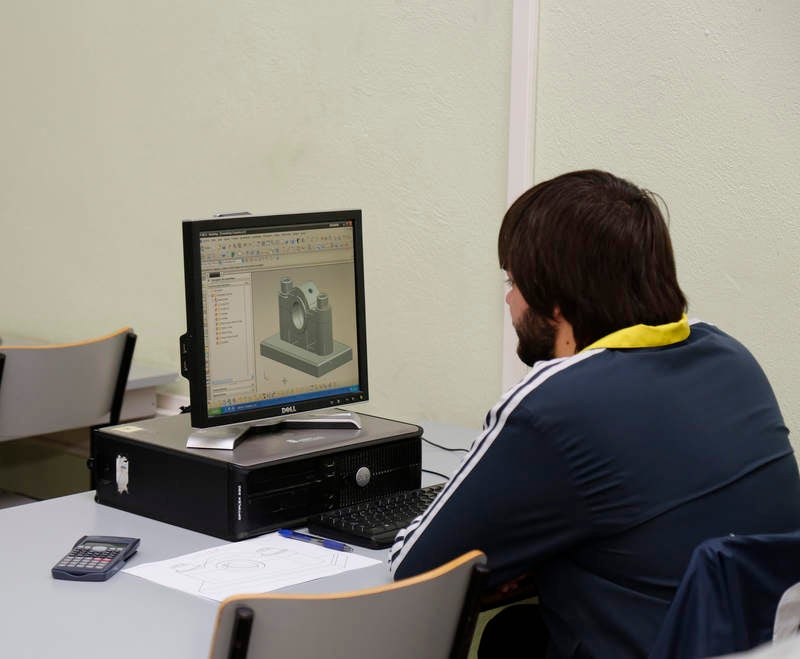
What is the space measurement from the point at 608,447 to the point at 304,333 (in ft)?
2.41

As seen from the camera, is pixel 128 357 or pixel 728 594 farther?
pixel 128 357

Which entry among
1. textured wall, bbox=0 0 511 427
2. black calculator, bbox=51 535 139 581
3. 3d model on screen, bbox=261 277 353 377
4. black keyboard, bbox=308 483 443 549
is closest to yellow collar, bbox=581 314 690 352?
black keyboard, bbox=308 483 443 549

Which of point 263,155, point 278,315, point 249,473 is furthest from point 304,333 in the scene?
point 263,155

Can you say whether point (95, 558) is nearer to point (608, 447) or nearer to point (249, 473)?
point (249, 473)

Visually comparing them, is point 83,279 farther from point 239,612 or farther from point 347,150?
point 239,612

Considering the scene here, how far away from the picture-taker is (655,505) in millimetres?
1308

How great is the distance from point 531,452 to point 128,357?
1646mm

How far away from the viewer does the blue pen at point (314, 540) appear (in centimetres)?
166

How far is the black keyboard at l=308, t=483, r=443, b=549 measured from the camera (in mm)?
1658

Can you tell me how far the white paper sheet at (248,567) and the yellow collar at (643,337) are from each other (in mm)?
517

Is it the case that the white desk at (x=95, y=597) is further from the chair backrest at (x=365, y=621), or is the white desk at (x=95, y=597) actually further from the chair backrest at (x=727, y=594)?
the chair backrest at (x=727, y=594)

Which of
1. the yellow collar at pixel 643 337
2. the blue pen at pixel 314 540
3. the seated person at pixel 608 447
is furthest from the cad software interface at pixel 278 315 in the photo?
the yellow collar at pixel 643 337

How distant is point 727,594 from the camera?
1.20 m

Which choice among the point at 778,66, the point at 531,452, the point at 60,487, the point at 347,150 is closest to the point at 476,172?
the point at 347,150
